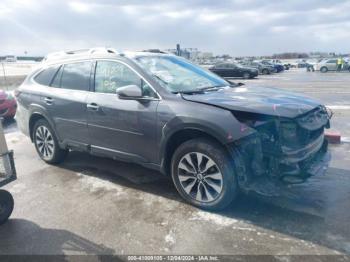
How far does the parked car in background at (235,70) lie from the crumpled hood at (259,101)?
81.3ft

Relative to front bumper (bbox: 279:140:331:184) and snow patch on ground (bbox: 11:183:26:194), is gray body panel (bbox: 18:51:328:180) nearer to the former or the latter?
front bumper (bbox: 279:140:331:184)

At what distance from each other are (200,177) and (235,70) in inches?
1031

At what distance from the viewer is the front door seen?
155 inches

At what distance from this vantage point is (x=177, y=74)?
4414 millimetres

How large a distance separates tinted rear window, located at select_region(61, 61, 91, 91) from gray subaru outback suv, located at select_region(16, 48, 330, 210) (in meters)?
0.02

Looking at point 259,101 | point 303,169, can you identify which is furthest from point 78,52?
point 303,169

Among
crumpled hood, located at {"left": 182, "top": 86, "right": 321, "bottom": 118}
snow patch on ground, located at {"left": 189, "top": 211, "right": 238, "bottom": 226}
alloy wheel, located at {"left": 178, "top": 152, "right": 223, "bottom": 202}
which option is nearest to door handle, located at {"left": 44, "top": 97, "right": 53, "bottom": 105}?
crumpled hood, located at {"left": 182, "top": 86, "right": 321, "bottom": 118}

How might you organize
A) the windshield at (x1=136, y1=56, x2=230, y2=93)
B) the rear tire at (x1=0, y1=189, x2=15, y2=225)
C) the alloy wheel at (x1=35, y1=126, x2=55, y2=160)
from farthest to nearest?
the alloy wheel at (x1=35, y1=126, x2=55, y2=160)
the windshield at (x1=136, y1=56, x2=230, y2=93)
the rear tire at (x1=0, y1=189, x2=15, y2=225)

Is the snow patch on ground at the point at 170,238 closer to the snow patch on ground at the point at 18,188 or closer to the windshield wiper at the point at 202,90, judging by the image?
the windshield wiper at the point at 202,90

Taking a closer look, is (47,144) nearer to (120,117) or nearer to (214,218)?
(120,117)

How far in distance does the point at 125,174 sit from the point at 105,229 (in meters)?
1.55

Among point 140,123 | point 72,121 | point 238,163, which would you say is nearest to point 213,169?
point 238,163

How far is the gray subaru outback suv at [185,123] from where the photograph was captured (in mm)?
3381

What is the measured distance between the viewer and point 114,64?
4367mm
